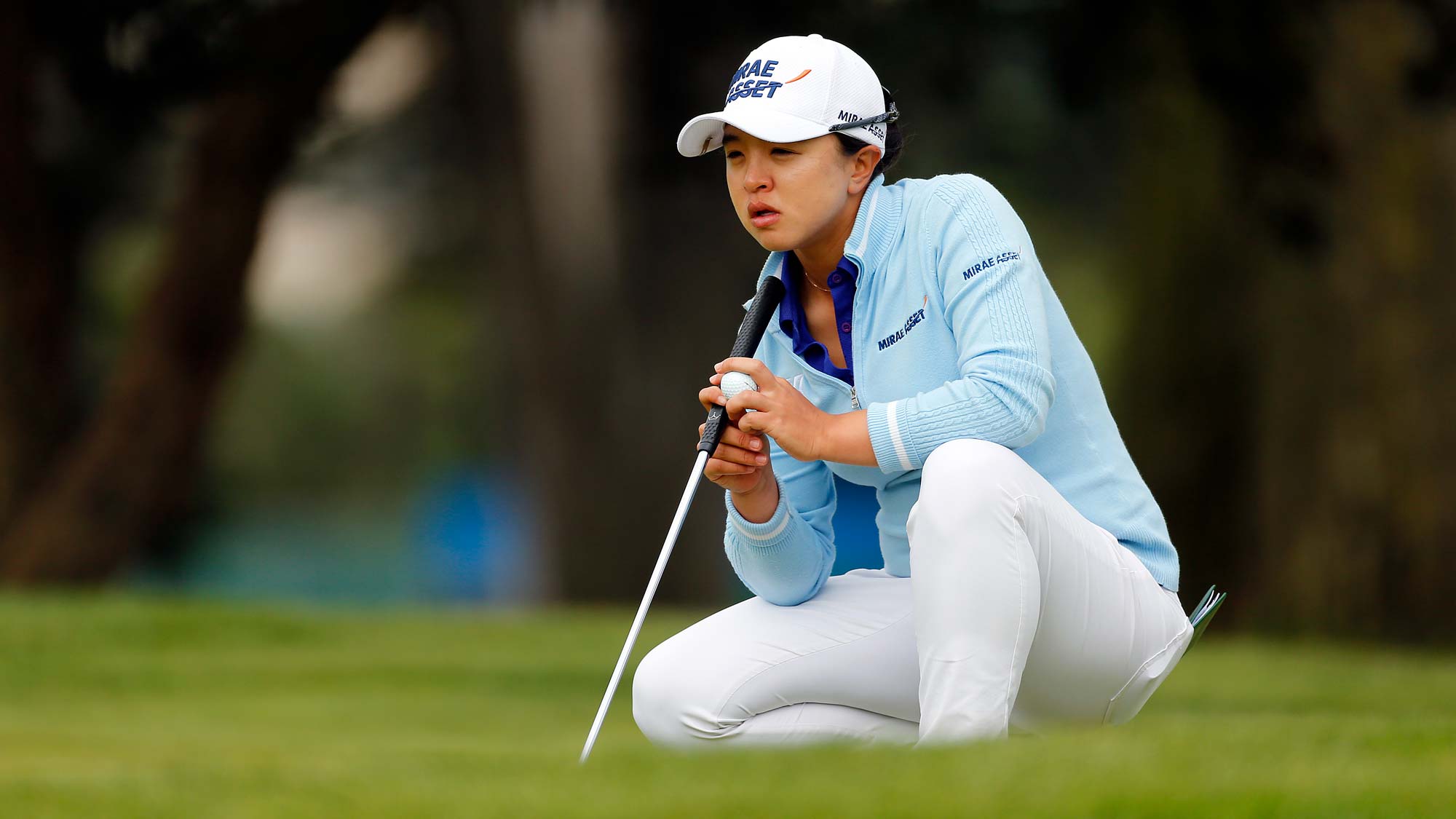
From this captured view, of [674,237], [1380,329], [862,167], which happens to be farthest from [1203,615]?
[674,237]

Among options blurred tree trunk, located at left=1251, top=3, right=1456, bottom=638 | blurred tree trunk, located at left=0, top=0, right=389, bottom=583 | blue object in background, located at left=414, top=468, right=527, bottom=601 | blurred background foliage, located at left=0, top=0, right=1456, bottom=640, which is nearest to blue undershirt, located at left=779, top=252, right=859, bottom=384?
blurred background foliage, located at left=0, top=0, right=1456, bottom=640

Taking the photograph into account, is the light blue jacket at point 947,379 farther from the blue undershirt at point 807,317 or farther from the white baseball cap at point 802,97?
the white baseball cap at point 802,97

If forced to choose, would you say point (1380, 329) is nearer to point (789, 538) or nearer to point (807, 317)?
point (807, 317)

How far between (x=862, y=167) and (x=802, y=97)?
0.22m

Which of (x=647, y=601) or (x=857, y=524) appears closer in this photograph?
(x=647, y=601)

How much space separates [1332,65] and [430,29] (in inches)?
256

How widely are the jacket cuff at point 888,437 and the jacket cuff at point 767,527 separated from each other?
0.28 meters

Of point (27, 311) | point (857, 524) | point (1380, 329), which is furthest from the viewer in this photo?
point (27, 311)

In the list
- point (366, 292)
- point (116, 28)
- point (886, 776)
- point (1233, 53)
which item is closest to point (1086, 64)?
point (1233, 53)

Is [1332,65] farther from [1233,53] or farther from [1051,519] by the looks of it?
[1051,519]

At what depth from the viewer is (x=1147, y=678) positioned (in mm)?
3023

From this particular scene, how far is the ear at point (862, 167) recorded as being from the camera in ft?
10.4

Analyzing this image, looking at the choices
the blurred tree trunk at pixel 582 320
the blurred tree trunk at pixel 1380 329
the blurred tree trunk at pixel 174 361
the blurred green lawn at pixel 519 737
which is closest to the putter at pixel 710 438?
the blurred green lawn at pixel 519 737

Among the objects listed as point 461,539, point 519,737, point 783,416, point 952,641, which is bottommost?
point 461,539
